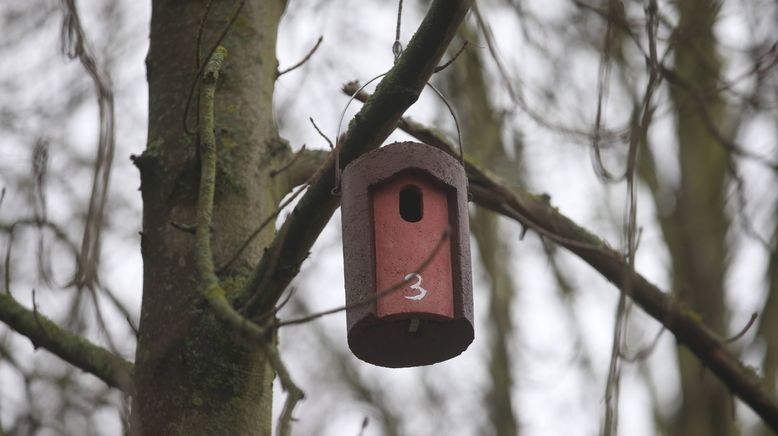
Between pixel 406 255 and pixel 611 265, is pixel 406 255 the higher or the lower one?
the lower one

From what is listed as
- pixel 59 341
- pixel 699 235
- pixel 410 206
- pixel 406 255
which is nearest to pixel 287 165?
pixel 410 206

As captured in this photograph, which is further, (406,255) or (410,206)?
(410,206)

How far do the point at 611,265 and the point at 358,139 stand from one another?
1.01 metres

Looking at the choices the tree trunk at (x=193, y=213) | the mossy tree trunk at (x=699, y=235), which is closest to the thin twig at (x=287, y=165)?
the tree trunk at (x=193, y=213)

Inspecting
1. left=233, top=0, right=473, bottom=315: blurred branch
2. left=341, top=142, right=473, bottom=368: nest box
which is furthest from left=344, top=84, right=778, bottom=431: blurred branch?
left=233, top=0, right=473, bottom=315: blurred branch

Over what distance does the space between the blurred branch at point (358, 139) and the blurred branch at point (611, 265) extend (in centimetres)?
50

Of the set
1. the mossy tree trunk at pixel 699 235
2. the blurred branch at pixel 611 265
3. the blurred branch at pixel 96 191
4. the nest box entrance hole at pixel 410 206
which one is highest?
the mossy tree trunk at pixel 699 235

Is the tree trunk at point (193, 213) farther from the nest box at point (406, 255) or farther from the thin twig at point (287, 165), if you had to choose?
the nest box at point (406, 255)

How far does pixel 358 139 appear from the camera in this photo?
8.32ft

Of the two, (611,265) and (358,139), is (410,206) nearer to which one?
(358,139)

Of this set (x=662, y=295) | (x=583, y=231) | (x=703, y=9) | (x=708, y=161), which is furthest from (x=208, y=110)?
(x=708, y=161)

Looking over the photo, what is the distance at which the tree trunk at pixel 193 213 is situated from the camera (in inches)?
105

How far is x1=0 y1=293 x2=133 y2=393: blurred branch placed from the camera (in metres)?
2.82

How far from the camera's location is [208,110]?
2.60m
